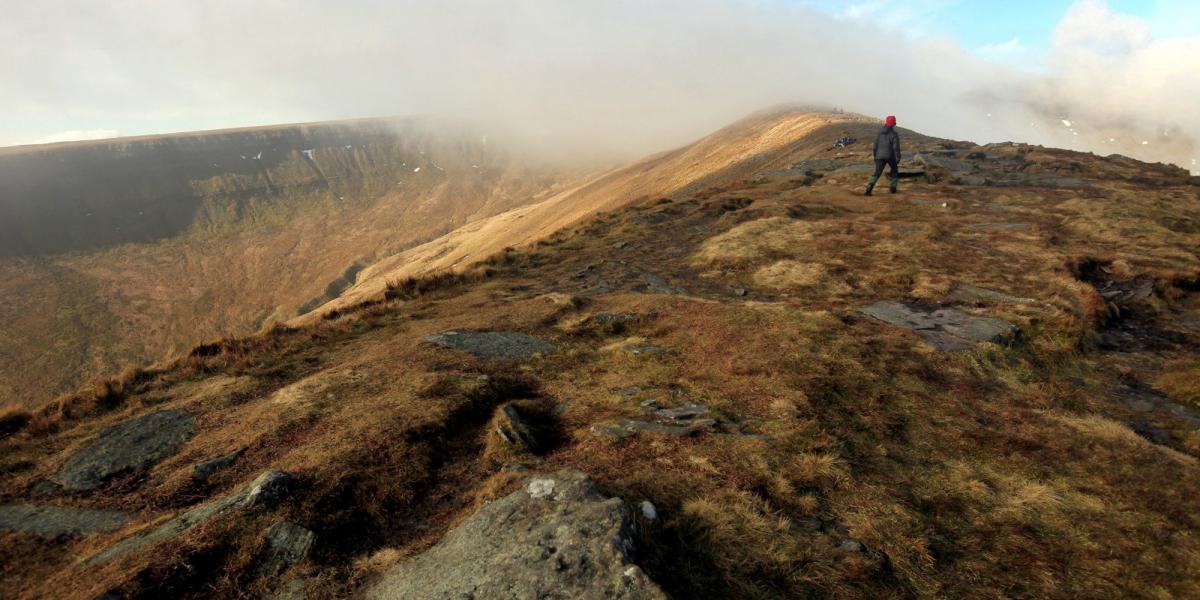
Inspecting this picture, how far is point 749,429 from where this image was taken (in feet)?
29.3

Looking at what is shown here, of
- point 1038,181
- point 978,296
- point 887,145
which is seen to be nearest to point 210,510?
point 978,296

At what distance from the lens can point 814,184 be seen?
3384cm

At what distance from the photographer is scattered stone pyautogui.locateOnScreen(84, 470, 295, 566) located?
6398 millimetres

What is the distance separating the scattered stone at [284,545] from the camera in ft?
19.7

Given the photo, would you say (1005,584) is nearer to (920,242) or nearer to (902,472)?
(902,472)

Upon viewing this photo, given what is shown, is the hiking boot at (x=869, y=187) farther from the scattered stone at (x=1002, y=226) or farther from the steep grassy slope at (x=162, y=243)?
the steep grassy slope at (x=162, y=243)

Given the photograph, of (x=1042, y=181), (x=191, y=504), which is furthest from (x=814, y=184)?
(x=191, y=504)

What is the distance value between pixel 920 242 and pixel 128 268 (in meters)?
174

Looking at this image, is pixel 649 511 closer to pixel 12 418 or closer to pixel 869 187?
pixel 12 418

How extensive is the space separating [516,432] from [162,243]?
191 m

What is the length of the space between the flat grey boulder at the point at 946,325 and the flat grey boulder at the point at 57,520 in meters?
16.0

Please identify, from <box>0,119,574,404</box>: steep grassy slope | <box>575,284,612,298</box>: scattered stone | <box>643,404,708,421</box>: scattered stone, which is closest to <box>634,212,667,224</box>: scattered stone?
<box>575,284,612,298</box>: scattered stone

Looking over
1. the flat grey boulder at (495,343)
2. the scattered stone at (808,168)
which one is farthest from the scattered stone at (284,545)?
the scattered stone at (808,168)

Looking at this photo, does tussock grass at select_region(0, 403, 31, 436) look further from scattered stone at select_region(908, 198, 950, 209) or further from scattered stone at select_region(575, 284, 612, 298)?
scattered stone at select_region(908, 198, 950, 209)
